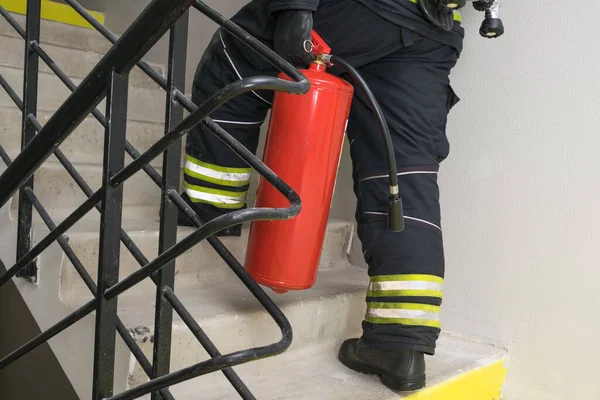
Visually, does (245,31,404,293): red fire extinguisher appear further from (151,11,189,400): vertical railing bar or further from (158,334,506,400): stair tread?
(151,11,189,400): vertical railing bar

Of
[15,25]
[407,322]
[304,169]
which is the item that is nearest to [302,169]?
[304,169]

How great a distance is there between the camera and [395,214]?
4.17 ft

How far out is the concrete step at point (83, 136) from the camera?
68.1 inches

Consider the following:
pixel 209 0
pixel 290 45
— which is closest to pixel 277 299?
pixel 290 45

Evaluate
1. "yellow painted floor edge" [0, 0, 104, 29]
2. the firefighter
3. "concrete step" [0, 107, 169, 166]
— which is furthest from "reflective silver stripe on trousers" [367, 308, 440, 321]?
"yellow painted floor edge" [0, 0, 104, 29]

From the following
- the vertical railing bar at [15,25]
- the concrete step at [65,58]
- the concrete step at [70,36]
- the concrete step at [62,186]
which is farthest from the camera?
the concrete step at [70,36]

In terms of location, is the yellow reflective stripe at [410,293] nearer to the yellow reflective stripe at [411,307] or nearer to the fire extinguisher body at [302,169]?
the yellow reflective stripe at [411,307]

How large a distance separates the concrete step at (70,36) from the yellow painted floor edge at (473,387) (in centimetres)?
192

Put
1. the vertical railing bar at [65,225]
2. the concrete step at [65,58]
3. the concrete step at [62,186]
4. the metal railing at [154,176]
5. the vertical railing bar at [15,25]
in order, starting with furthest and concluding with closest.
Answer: the concrete step at [65,58]
the concrete step at [62,186]
the vertical railing bar at [15,25]
the vertical railing bar at [65,225]
the metal railing at [154,176]

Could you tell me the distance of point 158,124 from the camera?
212 cm

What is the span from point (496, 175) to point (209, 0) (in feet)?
4.65

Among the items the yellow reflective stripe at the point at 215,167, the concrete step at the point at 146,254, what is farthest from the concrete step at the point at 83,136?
the yellow reflective stripe at the point at 215,167

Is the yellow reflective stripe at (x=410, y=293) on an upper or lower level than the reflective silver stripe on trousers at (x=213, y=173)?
lower

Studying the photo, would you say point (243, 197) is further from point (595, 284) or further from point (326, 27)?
point (595, 284)
